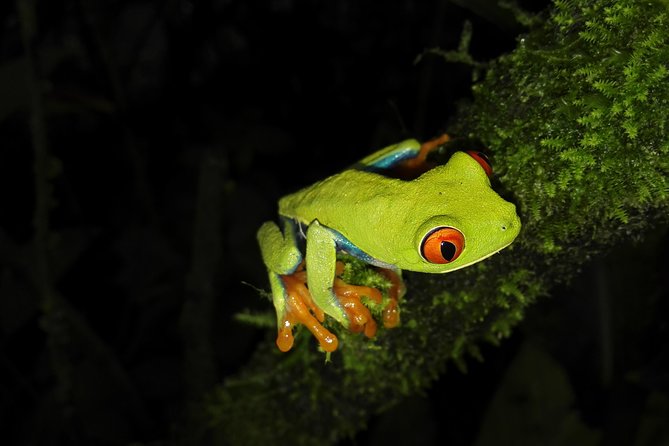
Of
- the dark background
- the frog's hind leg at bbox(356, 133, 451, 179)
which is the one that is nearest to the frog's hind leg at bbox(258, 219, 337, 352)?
the frog's hind leg at bbox(356, 133, 451, 179)

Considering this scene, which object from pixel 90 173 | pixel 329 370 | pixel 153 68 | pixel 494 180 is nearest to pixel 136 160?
pixel 90 173

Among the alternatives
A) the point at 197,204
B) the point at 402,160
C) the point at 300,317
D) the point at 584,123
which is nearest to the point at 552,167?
the point at 584,123

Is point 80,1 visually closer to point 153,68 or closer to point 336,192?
point 153,68

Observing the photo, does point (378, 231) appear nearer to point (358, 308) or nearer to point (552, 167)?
point (358, 308)

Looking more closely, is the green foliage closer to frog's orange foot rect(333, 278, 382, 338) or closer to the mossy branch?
the mossy branch

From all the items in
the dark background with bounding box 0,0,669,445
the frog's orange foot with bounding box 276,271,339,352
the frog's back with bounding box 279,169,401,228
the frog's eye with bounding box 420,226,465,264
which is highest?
the frog's eye with bounding box 420,226,465,264

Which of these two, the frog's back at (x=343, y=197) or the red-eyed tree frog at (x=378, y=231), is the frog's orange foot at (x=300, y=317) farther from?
the frog's back at (x=343, y=197)

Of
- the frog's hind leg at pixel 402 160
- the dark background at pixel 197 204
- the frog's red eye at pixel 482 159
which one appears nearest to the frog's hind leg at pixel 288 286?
the frog's hind leg at pixel 402 160
